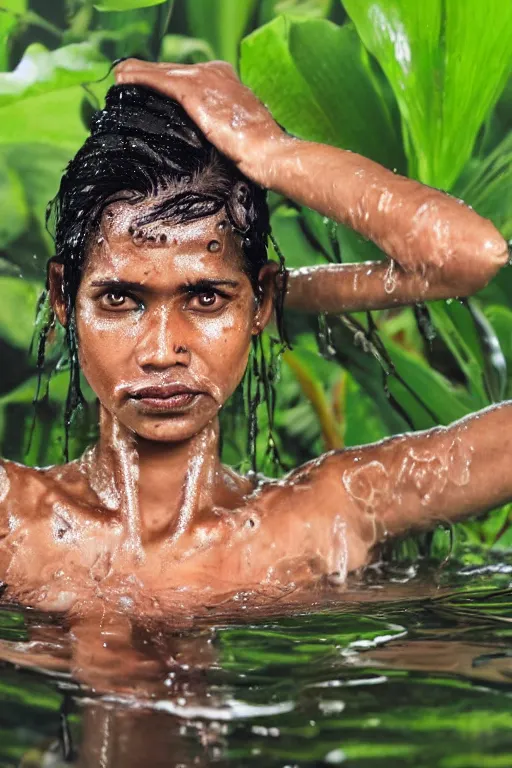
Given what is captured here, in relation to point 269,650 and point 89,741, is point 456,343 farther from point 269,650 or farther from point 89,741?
point 89,741

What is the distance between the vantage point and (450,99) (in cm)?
252

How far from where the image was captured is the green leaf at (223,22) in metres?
2.73

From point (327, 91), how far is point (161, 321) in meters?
1.27

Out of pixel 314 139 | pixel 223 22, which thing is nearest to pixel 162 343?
pixel 314 139

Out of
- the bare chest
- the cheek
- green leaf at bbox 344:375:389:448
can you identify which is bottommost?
green leaf at bbox 344:375:389:448

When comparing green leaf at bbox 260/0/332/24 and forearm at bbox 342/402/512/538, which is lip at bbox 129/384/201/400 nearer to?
forearm at bbox 342/402/512/538

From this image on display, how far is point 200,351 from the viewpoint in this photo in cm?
166

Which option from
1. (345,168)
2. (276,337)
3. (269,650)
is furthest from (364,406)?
(269,650)

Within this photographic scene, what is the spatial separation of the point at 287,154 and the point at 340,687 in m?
0.87

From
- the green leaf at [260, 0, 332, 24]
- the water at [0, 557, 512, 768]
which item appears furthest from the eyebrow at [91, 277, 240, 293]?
the green leaf at [260, 0, 332, 24]

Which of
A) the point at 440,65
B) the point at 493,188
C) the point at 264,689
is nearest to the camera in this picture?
the point at 264,689

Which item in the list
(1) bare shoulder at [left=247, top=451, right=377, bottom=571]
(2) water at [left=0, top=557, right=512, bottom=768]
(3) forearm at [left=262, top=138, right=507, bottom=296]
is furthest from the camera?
(1) bare shoulder at [left=247, top=451, right=377, bottom=571]

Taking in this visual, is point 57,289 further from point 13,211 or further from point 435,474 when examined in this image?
point 13,211

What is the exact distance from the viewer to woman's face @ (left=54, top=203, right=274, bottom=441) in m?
1.64
